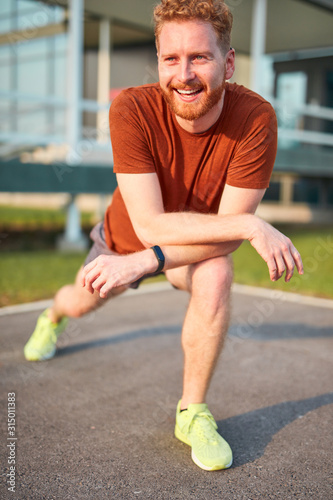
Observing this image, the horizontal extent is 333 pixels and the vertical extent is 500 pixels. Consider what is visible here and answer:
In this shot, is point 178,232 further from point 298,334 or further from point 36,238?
point 36,238

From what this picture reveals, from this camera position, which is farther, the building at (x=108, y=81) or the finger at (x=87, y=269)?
the building at (x=108, y=81)

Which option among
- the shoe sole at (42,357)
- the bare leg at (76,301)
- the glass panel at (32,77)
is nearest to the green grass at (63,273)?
the shoe sole at (42,357)

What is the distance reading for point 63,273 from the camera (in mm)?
5512

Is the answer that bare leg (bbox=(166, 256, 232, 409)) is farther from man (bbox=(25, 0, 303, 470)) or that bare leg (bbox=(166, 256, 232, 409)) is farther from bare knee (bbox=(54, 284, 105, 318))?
bare knee (bbox=(54, 284, 105, 318))

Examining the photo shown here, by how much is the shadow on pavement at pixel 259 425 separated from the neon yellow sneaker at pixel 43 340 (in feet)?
3.85

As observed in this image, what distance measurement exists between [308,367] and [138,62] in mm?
12451

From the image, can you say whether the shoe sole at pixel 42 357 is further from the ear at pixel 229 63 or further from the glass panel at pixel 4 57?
the glass panel at pixel 4 57

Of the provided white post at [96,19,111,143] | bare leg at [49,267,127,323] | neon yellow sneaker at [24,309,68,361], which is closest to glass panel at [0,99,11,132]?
white post at [96,19,111,143]

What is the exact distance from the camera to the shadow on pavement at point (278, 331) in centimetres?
359

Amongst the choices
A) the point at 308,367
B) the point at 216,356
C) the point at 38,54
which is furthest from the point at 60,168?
the point at 38,54

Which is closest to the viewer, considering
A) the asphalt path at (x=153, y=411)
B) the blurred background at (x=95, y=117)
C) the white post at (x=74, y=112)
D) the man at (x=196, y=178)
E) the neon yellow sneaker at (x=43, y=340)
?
the asphalt path at (x=153, y=411)

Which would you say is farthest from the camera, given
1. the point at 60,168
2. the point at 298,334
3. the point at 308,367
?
the point at 60,168

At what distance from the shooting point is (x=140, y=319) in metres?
3.96

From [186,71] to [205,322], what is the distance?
0.96 metres
